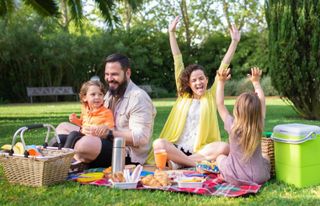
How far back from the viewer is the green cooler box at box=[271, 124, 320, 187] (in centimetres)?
368

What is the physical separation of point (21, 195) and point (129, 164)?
4.42 feet

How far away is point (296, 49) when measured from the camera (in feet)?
33.2

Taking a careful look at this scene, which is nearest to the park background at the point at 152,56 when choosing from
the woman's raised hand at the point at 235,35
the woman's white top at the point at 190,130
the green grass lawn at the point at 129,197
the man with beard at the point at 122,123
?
the green grass lawn at the point at 129,197

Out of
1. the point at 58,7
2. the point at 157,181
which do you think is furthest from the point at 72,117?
the point at 58,7

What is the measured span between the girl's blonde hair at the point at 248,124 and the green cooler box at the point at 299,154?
28 centimetres

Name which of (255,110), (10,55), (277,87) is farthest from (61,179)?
(10,55)

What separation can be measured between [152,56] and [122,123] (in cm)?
1951

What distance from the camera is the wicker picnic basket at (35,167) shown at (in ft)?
11.7

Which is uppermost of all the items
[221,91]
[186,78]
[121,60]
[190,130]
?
[121,60]

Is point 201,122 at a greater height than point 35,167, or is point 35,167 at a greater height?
point 201,122

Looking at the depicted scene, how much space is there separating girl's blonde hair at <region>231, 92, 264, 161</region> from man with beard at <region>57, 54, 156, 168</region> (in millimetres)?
1015

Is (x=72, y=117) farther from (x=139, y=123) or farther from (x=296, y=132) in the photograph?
(x=296, y=132)

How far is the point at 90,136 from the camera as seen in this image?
4.09 metres

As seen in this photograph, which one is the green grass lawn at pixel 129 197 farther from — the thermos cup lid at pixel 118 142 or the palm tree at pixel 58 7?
the palm tree at pixel 58 7
